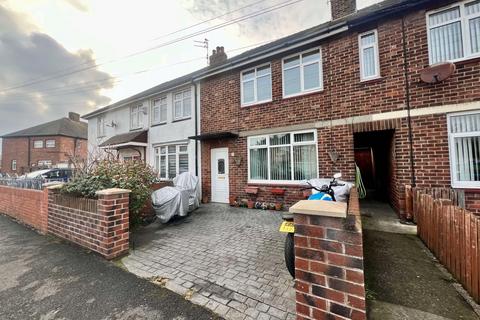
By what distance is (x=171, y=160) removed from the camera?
1132 cm

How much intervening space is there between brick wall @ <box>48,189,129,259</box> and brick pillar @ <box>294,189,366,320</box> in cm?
341

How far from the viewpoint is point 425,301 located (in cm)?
240

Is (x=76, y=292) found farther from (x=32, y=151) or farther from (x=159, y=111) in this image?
(x=32, y=151)

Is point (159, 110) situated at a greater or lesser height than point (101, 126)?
greater

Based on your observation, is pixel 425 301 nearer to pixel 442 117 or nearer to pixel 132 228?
pixel 442 117

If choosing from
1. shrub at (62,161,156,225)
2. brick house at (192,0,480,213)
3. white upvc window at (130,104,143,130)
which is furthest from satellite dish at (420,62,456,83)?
white upvc window at (130,104,143,130)

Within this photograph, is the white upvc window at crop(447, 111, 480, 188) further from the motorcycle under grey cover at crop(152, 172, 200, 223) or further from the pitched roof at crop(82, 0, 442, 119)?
the motorcycle under grey cover at crop(152, 172, 200, 223)

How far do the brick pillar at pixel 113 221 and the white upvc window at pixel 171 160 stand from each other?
6.57 meters

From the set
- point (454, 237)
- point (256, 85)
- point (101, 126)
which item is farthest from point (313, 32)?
point (101, 126)

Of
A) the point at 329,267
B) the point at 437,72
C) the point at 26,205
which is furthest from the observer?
the point at 26,205

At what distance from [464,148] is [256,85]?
21.4 feet

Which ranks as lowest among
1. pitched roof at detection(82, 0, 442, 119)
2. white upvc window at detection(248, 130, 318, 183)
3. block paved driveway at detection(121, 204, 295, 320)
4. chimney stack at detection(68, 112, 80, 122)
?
block paved driveway at detection(121, 204, 295, 320)

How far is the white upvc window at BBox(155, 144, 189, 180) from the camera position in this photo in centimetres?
1068

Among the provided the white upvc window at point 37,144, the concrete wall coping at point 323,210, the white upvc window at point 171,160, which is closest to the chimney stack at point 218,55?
the white upvc window at point 171,160
